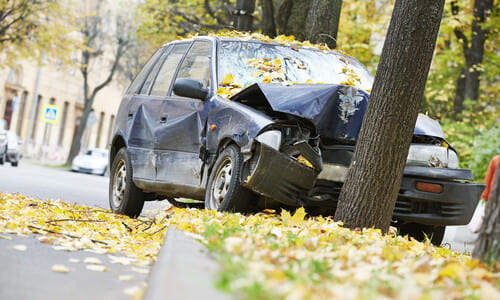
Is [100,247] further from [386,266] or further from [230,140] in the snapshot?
[386,266]

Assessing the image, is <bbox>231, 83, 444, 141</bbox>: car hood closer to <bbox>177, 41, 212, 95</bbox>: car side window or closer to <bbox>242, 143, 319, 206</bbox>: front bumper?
<bbox>242, 143, 319, 206</bbox>: front bumper

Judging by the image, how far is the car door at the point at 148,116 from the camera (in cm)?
864

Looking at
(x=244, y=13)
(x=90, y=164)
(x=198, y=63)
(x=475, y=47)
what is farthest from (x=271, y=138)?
(x=90, y=164)

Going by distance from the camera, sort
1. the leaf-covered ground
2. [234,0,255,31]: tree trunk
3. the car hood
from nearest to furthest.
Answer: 1. the leaf-covered ground
2. the car hood
3. [234,0,255,31]: tree trunk

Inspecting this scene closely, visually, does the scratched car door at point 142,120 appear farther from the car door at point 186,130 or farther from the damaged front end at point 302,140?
the damaged front end at point 302,140

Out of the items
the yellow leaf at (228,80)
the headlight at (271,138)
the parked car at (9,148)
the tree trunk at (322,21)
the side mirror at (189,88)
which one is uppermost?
the tree trunk at (322,21)

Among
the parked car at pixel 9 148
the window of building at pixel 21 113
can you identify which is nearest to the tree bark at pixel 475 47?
the parked car at pixel 9 148

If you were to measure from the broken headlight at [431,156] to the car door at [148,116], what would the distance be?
2.77 m

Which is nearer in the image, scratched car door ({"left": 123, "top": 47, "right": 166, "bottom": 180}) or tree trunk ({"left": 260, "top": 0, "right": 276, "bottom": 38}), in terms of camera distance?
scratched car door ({"left": 123, "top": 47, "right": 166, "bottom": 180})

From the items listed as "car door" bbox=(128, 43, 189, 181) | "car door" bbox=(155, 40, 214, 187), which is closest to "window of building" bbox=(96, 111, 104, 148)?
"car door" bbox=(128, 43, 189, 181)

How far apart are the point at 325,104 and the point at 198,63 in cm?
201

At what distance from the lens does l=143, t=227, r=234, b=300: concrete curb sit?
2.84 meters

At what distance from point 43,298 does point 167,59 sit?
18.8 ft

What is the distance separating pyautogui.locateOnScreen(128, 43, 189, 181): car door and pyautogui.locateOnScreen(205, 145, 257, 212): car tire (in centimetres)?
146
